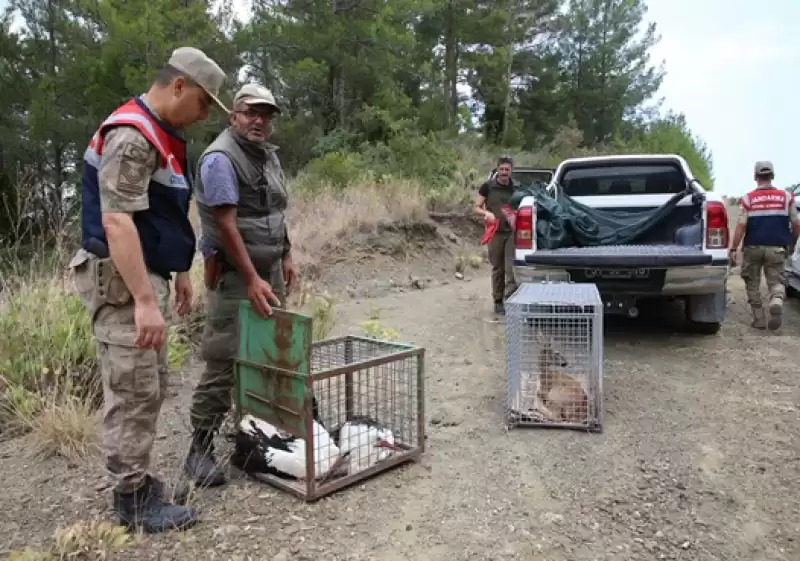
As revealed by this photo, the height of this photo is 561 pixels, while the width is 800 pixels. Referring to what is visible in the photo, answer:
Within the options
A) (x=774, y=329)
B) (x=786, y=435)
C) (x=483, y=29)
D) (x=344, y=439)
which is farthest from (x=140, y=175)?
(x=483, y=29)

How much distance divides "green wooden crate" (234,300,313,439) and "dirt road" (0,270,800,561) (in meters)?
0.39

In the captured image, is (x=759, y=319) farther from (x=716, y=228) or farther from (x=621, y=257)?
(x=621, y=257)

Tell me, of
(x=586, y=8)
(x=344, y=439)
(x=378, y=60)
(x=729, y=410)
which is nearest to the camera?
(x=344, y=439)

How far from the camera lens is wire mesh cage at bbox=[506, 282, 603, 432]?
4.30 meters

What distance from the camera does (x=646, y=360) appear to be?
19.3ft

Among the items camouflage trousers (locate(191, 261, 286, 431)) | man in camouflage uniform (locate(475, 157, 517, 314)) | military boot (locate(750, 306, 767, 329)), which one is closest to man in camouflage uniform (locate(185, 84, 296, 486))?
camouflage trousers (locate(191, 261, 286, 431))

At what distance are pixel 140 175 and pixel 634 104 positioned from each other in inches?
1435

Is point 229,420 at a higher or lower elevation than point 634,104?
lower

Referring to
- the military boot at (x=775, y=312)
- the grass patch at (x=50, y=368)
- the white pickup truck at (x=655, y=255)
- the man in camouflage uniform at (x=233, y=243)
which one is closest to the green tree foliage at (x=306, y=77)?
the grass patch at (x=50, y=368)

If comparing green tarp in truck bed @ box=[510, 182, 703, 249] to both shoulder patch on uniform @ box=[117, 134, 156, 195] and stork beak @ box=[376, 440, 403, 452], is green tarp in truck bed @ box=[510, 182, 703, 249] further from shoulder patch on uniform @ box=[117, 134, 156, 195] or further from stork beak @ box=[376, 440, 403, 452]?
shoulder patch on uniform @ box=[117, 134, 156, 195]

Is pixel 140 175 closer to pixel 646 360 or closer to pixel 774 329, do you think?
pixel 646 360

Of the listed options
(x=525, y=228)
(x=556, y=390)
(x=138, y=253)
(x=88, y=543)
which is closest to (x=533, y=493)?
(x=556, y=390)

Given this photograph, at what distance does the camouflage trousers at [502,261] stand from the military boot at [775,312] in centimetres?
243

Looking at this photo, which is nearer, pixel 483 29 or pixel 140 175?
pixel 140 175
